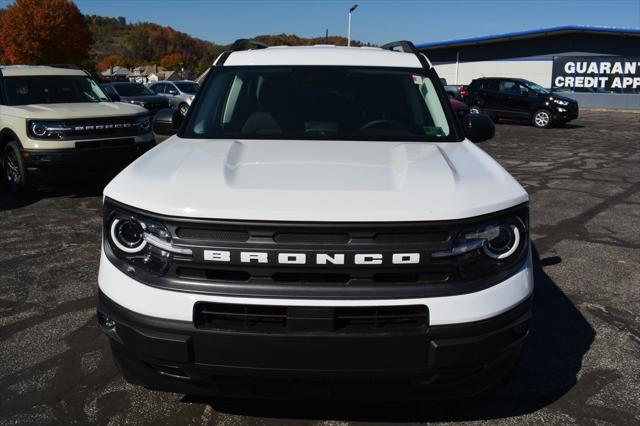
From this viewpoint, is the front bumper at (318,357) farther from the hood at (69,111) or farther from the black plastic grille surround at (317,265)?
the hood at (69,111)

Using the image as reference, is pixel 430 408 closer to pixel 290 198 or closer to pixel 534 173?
pixel 290 198

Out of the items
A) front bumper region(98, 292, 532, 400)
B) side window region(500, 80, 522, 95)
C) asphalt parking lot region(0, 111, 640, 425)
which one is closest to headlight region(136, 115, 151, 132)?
asphalt parking lot region(0, 111, 640, 425)

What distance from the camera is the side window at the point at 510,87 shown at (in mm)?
20125

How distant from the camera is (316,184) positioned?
2295mm

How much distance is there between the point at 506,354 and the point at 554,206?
5.66 meters

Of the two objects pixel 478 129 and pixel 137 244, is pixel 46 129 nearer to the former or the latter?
pixel 478 129

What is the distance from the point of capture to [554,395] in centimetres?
290

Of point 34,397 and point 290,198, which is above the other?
point 290,198

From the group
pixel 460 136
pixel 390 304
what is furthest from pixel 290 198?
pixel 460 136

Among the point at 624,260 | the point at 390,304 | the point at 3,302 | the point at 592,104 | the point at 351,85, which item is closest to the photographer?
the point at 390,304

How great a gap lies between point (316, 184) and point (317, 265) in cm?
37

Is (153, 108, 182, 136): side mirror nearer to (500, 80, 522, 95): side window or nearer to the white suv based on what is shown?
the white suv

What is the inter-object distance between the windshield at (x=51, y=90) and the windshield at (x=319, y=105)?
5396 mm

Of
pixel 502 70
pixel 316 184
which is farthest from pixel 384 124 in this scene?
pixel 502 70
